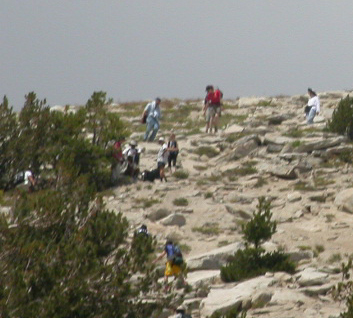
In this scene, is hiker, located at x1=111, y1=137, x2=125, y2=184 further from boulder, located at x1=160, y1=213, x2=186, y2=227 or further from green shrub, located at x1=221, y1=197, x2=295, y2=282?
green shrub, located at x1=221, y1=197, x2=295, y2=282

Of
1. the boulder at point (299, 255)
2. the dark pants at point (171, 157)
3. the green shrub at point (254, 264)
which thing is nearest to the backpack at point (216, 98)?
the dark pants at point (171, 157)

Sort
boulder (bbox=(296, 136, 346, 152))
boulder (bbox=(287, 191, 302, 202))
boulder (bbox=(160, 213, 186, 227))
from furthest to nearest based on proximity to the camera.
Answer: boulder (bbox=(296, 136, 346, 152)), boulder (bbox=(287, 191, 302, 202)), boulder (bbox=(160, 213, 186, 227))

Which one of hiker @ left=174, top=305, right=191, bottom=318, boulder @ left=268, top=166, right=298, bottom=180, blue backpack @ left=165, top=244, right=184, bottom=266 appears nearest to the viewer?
hiker @ left=174, top=305, right=191, bottom=318

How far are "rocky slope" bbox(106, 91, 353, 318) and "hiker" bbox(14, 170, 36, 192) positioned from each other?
3688mm

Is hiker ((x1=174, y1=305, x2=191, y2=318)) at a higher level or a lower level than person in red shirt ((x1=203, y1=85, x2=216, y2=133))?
lower

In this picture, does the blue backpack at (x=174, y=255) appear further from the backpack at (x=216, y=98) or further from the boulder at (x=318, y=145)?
the backpack at (x=216, y=98)

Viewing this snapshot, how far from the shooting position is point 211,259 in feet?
80.1

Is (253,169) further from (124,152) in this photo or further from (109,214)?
(109,214)

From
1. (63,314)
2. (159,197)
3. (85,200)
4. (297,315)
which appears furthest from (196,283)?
(159,197)

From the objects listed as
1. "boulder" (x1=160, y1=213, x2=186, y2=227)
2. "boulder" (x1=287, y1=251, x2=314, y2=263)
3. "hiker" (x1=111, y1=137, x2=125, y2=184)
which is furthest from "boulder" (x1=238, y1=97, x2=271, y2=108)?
"boulder" (x1=287, y1=251, x2=314, y2=263)

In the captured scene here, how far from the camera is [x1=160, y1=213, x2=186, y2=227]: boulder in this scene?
28078 mm

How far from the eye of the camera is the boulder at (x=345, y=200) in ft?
95.3

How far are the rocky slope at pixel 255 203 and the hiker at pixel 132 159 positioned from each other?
0.71 metres

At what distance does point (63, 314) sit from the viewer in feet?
55.0
